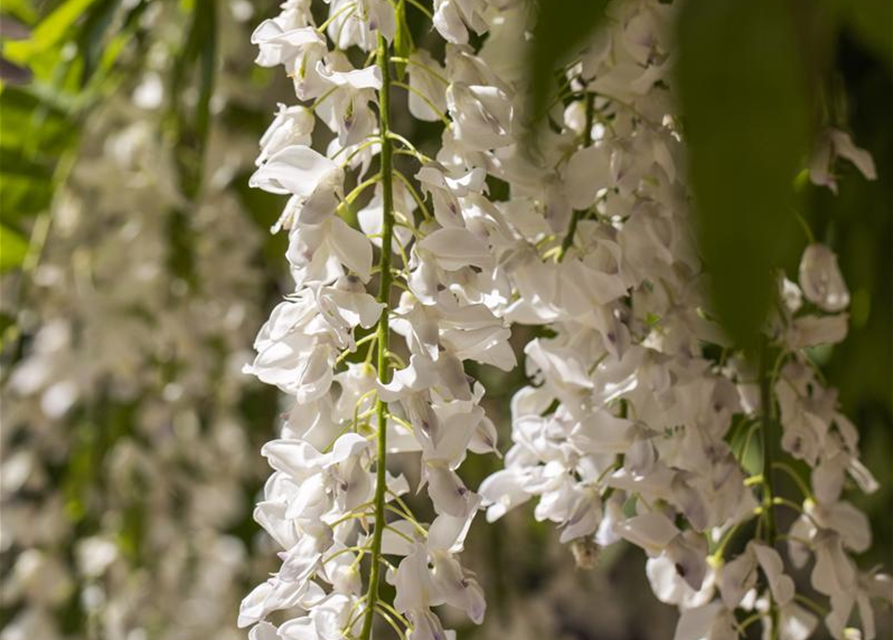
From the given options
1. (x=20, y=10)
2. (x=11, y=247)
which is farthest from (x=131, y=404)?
(x=20, y=10)

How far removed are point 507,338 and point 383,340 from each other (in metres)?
0.04

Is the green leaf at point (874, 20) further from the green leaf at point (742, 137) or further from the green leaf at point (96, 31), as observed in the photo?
the green leaf at point (96, 31)

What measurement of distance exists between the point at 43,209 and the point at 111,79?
115 millimetres

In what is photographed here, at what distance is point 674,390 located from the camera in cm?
49

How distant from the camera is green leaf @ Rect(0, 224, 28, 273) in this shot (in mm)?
1005

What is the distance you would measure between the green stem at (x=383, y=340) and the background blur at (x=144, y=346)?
398 mm

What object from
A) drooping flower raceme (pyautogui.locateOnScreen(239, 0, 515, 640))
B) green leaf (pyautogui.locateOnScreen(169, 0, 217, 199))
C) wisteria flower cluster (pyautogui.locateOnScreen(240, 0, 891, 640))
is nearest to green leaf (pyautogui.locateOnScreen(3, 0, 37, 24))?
green leaf (pyautogui.locateOnScreen(169, 0, 217, 199))

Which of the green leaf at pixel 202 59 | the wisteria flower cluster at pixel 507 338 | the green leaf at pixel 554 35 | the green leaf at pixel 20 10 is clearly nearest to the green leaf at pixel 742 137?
the green leaf at pixel 554 35

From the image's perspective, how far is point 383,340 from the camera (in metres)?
0.41

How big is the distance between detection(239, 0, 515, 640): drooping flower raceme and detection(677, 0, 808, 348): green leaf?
0.20m

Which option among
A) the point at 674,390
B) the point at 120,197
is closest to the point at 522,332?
the point at 120,197

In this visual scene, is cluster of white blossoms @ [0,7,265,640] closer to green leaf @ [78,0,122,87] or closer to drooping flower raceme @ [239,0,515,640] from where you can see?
green leaf @ [78,0,122,87]

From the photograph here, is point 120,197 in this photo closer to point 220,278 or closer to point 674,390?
point 220,278

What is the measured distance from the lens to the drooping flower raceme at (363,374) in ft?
1.31
